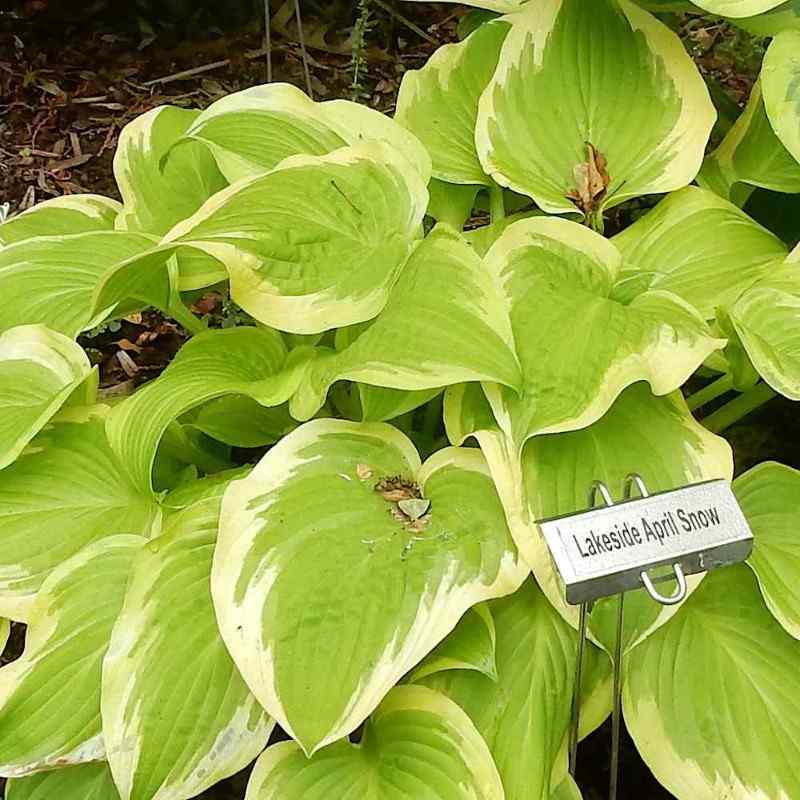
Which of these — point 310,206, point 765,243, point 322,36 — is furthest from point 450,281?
point 322,36

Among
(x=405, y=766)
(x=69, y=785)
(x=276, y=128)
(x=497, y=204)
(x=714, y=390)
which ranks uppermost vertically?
(x=276, y=128)

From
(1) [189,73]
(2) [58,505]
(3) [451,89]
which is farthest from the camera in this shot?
(1) [189,73]

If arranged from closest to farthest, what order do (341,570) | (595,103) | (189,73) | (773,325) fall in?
1. (341,570)
2. (773,325)
3. (595,103)
4. (189,73)

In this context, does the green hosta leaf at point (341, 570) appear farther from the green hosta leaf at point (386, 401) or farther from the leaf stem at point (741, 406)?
the leaf stem at point (741, 406)

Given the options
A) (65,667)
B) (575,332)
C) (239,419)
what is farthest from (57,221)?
(575,332)

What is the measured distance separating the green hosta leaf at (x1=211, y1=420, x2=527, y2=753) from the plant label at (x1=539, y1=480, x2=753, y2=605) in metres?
0.17

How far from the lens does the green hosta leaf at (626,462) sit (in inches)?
32.7

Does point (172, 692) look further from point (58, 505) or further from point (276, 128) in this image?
point (276, 128)

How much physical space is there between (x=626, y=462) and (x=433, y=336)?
0.21 metres

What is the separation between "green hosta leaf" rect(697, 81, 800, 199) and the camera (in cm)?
115

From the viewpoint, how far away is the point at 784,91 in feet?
3.38

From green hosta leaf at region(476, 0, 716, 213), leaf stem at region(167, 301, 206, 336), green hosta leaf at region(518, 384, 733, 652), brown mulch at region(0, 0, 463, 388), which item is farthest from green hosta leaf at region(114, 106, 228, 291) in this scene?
brown mulch at region(0, 0, 463, 388)

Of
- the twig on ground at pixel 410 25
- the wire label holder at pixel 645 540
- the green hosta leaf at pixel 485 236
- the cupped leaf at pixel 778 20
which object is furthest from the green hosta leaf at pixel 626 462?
the twig on ground at pixel 410 25

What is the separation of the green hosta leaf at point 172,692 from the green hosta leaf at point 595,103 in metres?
0.57
